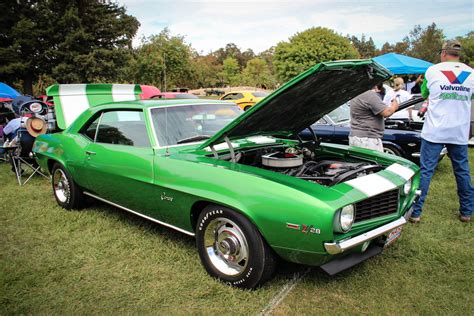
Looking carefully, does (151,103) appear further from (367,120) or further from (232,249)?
(367,120)

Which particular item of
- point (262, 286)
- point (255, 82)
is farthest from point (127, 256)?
point (255, 82)

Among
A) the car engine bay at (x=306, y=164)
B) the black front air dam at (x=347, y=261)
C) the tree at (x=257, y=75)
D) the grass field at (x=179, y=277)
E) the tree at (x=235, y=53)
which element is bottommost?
the grass field at (x=179, y=277)

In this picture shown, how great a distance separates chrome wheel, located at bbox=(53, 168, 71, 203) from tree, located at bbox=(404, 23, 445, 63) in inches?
2376

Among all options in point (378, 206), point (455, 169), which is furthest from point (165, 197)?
point (455, 169)

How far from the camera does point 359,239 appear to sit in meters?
2.30

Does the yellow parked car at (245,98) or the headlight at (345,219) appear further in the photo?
the yellow parked car at (245,98)

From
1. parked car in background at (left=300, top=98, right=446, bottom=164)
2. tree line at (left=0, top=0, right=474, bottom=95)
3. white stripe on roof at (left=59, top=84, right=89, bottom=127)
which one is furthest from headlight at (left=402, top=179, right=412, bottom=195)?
tree line at (left=0, top=0, right=474, bottom=95)

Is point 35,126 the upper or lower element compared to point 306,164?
upper

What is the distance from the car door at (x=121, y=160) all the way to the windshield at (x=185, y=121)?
0.49 feet

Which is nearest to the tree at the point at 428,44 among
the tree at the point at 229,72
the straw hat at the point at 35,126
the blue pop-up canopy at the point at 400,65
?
the tree at the point at 229,72

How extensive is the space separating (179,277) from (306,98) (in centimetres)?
178

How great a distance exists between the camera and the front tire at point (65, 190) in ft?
14.1

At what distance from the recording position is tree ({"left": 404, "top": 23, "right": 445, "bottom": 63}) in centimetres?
5600

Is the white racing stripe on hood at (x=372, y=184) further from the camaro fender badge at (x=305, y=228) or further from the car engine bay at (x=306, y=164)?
the camaro fender badge at (x=305, y=228)
